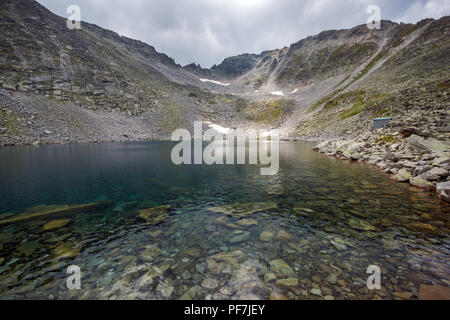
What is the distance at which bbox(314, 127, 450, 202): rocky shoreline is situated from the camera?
1170cm

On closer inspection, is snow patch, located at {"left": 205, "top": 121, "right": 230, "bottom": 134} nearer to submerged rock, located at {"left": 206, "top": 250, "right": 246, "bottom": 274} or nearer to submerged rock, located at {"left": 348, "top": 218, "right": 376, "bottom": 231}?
submerged rock, located at {"left": 348, "top": 218, "right": 376, "bottom": 231}

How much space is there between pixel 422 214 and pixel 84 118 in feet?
263

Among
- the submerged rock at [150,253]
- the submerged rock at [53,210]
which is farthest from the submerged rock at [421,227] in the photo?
the submerged rock at [53,210]

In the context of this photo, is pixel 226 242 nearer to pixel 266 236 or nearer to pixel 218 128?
pixel 266 236

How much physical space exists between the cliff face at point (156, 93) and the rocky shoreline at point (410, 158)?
3047 mm

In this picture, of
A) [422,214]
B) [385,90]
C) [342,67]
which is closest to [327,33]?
[342,67]

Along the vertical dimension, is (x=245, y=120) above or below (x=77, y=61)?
below

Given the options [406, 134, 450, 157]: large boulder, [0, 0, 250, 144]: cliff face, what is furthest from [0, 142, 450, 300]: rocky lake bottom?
[0, 0, 250, 144]: cliff face

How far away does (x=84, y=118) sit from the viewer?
6234 centimetres

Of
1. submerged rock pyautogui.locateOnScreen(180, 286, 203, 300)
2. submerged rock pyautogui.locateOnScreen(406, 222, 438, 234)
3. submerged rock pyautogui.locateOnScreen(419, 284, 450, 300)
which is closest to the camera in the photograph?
submerged rock pyautogui.locateOnScreen(419, 284, 450, 300)

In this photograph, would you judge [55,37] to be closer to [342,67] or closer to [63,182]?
[63,182]

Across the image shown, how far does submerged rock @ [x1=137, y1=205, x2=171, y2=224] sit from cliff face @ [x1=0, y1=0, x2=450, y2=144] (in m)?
25.5

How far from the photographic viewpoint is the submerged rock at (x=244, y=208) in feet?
30.6

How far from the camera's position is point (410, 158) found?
15555 mm
